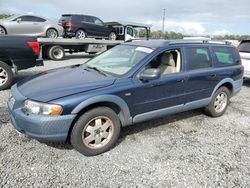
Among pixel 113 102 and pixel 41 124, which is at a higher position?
pixel 113 102

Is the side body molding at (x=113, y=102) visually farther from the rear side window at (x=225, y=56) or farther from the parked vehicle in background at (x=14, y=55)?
the parked vehicle in background at (x=14, y=55)

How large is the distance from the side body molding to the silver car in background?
10337mm

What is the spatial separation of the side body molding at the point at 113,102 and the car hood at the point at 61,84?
16cm

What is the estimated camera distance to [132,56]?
4113mm

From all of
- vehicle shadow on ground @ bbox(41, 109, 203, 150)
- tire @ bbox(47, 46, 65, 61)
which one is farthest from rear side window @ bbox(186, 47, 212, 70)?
tire @ bbox(47, 46, 65, 61)

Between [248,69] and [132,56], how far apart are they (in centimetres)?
541

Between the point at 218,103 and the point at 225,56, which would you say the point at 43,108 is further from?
the point at 225,56

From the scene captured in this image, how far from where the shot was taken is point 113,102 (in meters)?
3.40

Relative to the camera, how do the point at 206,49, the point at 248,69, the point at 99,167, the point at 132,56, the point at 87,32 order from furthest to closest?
the point at 87,32 < the point at 248,69 < the point at 206,49 < the point at 132,56 < the point at 99,167

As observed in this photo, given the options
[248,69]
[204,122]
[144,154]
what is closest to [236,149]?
[204,122]

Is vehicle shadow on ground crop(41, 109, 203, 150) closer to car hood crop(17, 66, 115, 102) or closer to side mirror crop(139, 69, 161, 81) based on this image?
car hood crop(17, 66, 115, 102)

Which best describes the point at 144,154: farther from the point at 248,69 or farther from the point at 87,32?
the point at 87,32

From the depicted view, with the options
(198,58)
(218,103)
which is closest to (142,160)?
(198,58)

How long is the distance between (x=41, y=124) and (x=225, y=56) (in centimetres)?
398
